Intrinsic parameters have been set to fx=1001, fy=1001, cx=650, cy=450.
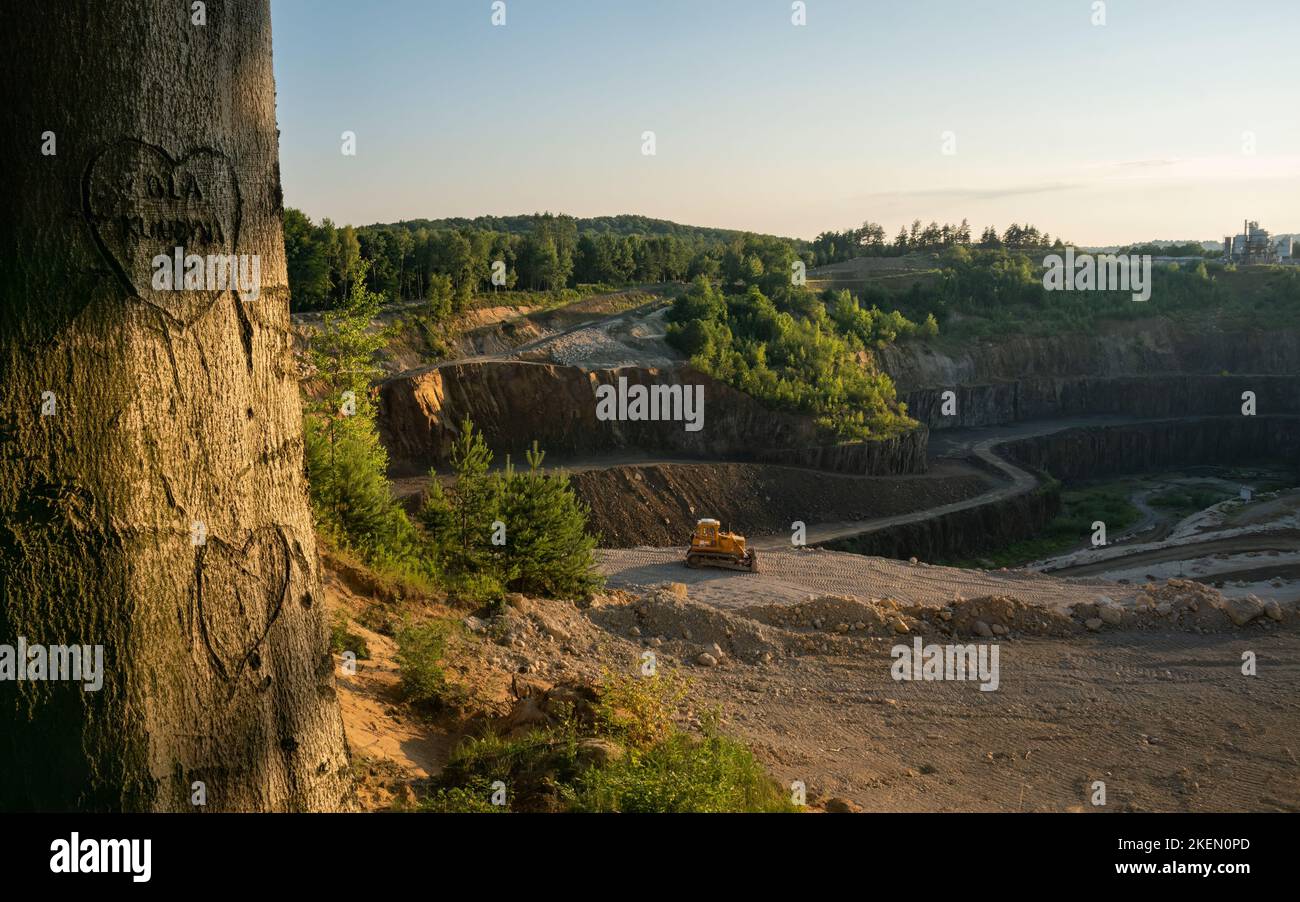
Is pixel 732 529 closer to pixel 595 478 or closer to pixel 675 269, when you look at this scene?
pixel 595 478

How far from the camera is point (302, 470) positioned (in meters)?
4.35

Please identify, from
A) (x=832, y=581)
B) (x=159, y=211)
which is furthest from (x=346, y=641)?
(x=832, y=581)

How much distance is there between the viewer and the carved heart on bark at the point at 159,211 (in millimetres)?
3639

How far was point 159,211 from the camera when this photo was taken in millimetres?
3748

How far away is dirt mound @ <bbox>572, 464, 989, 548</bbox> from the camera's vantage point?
36.2 m

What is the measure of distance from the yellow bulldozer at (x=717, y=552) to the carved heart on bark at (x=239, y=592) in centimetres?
2362

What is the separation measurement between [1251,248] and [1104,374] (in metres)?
44.6

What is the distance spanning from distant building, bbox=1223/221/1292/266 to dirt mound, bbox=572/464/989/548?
78065 mm

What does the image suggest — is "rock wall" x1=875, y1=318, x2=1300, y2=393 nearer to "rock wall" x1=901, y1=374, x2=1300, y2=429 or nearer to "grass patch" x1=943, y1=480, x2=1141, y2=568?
"rock wall" x1=901, y1=374, x2=1300, y2=429

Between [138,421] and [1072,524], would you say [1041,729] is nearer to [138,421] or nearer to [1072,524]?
[138,421]

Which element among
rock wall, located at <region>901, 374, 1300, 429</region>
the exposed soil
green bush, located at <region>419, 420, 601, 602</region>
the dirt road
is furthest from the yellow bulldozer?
rock wall, located at <region>901, 374, 1300, 429</region>

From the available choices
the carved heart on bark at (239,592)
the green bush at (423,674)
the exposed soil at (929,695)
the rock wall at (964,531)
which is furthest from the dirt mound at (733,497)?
the carved heart on bark at (239,592)
